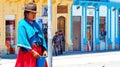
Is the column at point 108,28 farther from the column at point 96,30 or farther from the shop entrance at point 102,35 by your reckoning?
the column at point 96,30

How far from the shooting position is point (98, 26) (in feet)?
124

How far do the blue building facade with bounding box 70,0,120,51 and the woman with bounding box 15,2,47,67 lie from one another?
89.8 ft

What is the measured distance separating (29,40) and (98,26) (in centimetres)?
3034

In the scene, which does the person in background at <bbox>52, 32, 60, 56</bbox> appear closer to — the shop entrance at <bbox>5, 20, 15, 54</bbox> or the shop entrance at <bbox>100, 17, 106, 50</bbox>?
the shop entrance at <bbox>5, 20, 15, 54</bbox>

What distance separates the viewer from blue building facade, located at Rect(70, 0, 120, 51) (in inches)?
1422

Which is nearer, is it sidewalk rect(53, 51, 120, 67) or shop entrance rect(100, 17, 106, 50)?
sidewalk rect(53, 51, 120, 67)

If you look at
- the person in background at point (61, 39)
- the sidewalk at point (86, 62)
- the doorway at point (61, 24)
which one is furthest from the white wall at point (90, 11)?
the sidewalk at point (86, 62)

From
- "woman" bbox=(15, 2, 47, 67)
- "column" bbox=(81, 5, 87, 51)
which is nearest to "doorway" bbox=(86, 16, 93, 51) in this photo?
"column" bbox=(81, 5, 87, 51)

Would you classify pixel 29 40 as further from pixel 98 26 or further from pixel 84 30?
pixel 98 26

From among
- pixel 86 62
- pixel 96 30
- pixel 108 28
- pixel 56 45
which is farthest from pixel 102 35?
pixel 86 62

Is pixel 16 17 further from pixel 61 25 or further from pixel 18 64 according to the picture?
pixel 18 64

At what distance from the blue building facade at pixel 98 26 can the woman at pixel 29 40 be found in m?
27.4

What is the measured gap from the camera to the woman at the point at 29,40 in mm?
Answer: 7578

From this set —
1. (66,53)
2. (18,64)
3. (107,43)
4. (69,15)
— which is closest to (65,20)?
(69,15)
